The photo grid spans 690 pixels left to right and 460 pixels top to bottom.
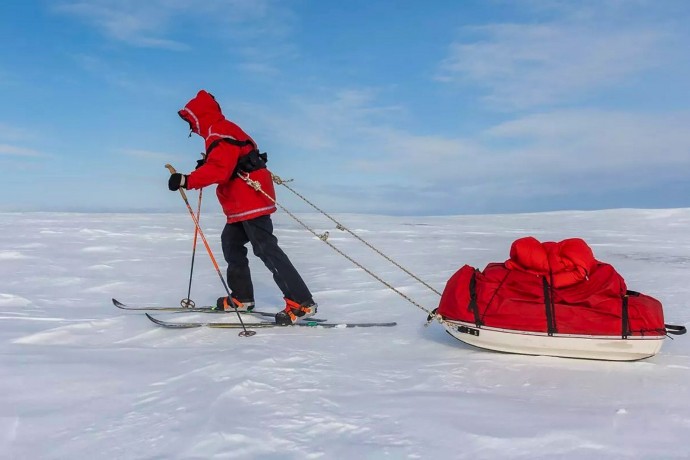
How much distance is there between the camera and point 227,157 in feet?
13.4

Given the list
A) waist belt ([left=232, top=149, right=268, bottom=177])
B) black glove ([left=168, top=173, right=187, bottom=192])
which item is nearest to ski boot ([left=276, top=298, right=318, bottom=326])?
waist belt ([left=232, top=149, right=268, bottom=177])

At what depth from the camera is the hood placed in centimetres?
424

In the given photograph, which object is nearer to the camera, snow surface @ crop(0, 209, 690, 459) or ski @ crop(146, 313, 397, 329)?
snow surface @ crop(0, 209, 690, 459)

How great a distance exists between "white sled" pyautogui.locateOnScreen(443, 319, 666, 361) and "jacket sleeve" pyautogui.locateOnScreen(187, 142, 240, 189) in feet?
6.94

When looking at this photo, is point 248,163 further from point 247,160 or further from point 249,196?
point 249,196

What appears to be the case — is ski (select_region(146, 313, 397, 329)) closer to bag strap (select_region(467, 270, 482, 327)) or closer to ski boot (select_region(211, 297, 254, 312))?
ski boot (select_region(211, 297, 254, 312))

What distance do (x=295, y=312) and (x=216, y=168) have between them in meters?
1.35

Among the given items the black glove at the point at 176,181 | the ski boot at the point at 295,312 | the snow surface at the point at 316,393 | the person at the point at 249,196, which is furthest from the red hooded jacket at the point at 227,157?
the snow surface at the point at 316,393

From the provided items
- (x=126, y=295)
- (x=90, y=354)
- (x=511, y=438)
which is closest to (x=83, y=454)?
(x=90, y=354)

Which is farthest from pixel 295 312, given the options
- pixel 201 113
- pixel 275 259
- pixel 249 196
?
pixel 201 113

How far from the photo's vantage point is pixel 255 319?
4605mm

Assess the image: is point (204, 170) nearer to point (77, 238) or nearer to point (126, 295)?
point (126, 295)

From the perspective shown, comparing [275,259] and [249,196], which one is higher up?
[249,196]

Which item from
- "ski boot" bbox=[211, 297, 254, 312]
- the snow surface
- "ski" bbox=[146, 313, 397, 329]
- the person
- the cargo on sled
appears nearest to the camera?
the snow surface
